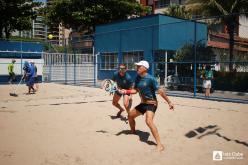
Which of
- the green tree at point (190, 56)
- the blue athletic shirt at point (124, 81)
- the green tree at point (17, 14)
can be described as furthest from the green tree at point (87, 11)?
the blue athletic shirt at point (124, 81)

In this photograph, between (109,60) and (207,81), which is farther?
(109,60)

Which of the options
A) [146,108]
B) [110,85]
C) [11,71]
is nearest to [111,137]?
[146,108]

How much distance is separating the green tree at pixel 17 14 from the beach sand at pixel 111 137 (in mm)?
24281

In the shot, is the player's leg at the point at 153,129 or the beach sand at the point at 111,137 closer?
the beach sand at the point at 111,137

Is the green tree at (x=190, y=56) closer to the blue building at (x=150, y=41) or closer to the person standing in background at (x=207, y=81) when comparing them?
the blue building at (x=150, y=41)

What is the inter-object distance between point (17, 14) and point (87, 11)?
7.57 metres

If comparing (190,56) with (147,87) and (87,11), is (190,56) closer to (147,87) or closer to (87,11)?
(147,87)

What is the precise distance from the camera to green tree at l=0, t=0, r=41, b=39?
32969mm

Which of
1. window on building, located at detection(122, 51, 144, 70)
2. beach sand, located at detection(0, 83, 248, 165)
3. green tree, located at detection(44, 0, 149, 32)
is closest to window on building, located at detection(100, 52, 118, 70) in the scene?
window on building, located at detection(122, 51, 144, 70)

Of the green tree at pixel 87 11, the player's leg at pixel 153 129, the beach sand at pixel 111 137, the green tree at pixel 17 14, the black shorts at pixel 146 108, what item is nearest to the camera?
the beach sand at pixel 111 137

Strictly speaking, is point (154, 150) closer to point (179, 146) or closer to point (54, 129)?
point (179, 146)

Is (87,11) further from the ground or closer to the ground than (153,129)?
further from the ground

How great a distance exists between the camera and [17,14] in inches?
1350

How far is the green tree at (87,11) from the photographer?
37031 millimetres
